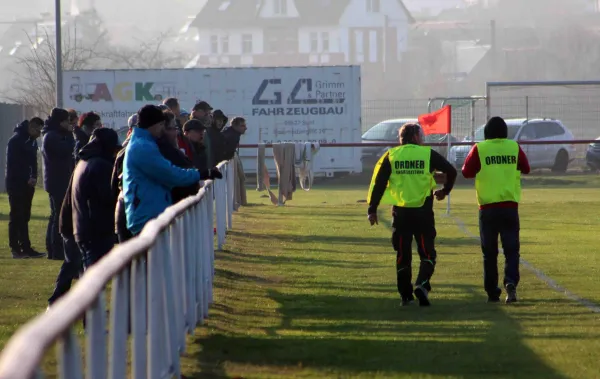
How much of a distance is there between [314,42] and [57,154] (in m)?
89.0

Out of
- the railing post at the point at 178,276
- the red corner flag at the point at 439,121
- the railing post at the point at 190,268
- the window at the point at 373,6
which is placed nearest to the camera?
the railing post at the point at 178,276

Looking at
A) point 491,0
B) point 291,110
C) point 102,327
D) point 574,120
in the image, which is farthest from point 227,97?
point 491,0

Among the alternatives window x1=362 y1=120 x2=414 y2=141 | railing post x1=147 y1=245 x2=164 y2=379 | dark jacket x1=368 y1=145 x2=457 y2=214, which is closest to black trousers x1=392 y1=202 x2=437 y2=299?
dark jacket x1=368 y1=145 x2=457 y2=214

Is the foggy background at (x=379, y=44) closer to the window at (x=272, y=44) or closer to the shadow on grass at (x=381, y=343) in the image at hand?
the window at (x=272, y=44)

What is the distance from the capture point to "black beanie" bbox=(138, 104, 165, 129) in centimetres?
855

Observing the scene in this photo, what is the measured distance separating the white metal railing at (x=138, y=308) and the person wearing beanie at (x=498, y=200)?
2443 millimetres

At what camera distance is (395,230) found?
10.8 meters

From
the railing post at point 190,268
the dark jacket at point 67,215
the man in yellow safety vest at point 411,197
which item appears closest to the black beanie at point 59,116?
the dark jacket at point 67,215

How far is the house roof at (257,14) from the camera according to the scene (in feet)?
335

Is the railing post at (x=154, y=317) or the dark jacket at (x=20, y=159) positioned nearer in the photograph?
the railing post at (x=154, y=317)

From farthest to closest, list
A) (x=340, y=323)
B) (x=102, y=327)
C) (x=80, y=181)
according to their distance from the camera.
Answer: (x=340, y=323), (x=80, y=181), (x=102, y=327)

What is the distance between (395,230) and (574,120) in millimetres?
31172

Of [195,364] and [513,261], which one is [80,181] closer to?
[195,364]

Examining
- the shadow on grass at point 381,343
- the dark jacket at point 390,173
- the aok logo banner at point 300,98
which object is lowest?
the shadow on grass at point 381,343
